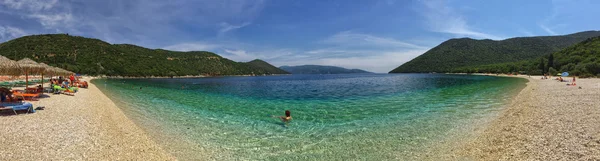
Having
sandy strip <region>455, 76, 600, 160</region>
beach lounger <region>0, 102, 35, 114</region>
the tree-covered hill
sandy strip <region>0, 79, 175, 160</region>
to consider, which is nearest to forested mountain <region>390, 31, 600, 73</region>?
the tree-covered hill

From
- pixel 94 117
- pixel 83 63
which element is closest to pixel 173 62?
pixel 83 63

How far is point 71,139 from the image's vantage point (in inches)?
298

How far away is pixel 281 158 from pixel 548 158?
701 cm

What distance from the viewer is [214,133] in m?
10.2

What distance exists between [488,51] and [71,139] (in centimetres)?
19685

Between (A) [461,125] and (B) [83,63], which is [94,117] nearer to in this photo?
(A) [461,125]

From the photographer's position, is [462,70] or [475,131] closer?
[475,131]

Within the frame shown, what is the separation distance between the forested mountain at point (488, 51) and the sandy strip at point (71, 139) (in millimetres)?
150584

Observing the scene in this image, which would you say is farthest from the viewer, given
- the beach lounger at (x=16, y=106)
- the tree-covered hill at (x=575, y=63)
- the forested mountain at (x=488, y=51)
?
the forested mountain at (x=488, y=51)

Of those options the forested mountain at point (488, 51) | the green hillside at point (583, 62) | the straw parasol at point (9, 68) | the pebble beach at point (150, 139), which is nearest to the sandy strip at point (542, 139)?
the pebble beach at point (150, 139)

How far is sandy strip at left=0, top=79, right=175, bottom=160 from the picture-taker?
6285mm

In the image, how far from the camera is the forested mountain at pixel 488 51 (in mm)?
134875

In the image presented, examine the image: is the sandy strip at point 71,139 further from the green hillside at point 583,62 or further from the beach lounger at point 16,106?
the green hillside at point 583,62

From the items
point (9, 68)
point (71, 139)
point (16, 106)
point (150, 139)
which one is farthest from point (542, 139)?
point (9, 68)
